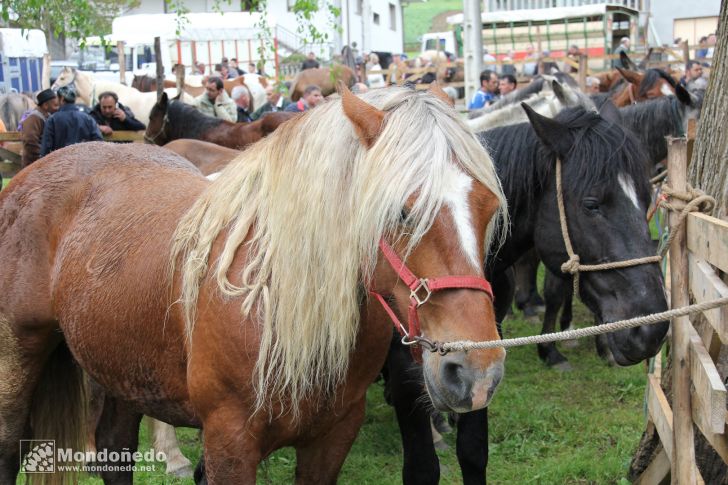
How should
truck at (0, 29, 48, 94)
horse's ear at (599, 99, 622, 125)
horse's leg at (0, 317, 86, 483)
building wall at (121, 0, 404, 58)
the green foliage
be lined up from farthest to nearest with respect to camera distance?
building wall at (121, 0, 404, 58) < truck at (0, 29, 48, 94) < the green foliage < horse's ear at (599, 99, 622, 125) < horse's leg at (0, 317, 86, 483)

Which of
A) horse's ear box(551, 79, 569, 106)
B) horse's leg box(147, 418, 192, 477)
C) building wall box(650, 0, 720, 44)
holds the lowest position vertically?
horse's leg box(147, 418, 192, 477)

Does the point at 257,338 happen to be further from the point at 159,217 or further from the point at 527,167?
the point at 527,167

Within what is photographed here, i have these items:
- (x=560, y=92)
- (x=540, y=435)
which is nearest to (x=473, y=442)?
(x=540, y=435)

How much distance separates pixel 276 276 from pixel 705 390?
4.94ft

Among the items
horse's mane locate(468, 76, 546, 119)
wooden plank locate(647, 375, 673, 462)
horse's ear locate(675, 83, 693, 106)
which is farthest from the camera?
horse's ear locate(675, 83, 693, 106)

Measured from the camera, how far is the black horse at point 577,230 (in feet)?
11.0

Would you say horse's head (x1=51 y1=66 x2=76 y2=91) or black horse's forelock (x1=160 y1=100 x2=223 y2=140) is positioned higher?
horse's head (x1=51 y1=66 x2=76 y2=91)

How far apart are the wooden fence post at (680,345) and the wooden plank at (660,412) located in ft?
0.61

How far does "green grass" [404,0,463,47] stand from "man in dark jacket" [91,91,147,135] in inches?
1756

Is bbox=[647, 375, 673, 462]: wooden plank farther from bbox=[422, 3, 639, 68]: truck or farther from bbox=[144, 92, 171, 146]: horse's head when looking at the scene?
bbox=[422, 3, 639, 68]: truck

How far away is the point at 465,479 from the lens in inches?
150

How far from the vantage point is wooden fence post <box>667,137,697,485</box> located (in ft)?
9.77

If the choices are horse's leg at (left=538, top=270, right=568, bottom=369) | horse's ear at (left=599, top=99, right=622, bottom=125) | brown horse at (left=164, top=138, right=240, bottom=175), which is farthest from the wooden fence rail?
brown horse at (left=164, top=138, right=240, bottom=175)

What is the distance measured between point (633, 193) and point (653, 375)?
103 cm
